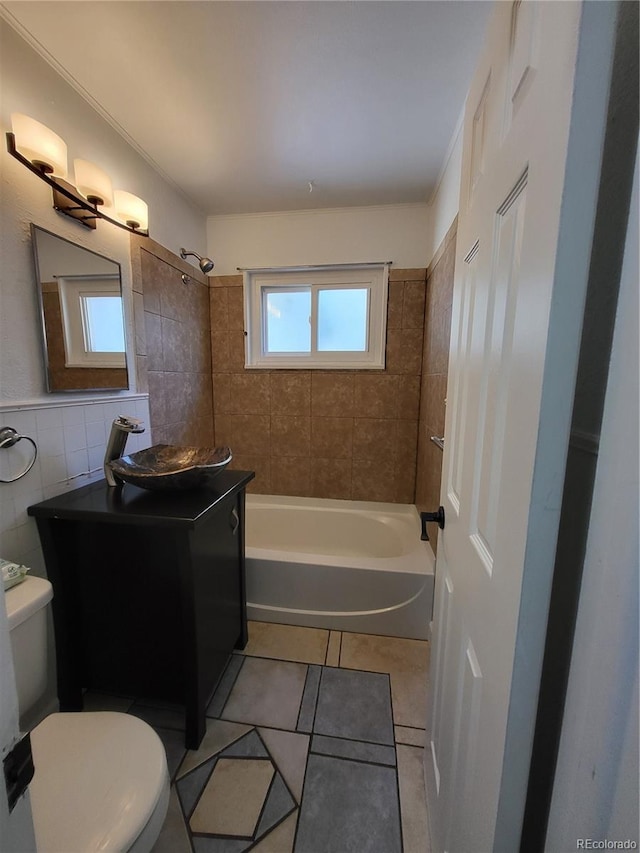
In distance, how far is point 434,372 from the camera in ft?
6.41

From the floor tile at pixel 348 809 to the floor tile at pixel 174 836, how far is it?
331mm

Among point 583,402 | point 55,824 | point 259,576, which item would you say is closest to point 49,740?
point 55,824

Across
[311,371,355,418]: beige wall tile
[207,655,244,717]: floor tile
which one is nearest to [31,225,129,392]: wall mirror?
[311,371,355,418]: beige wall tile

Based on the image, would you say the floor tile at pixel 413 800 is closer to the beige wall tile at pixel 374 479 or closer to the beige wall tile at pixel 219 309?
the beige wall tile at pixel 374 479

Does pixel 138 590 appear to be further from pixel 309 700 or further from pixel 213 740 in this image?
pixel 309 700

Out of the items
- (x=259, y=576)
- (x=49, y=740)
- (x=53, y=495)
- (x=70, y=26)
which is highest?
(x=70, y=26)

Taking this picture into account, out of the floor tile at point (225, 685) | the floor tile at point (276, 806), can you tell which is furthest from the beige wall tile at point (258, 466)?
the floor tile at point (276, 806)

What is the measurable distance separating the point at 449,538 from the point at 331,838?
3.21 feet

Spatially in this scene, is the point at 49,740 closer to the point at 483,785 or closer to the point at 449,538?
the point at 483,785

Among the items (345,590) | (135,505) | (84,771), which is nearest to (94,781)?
(84,771)

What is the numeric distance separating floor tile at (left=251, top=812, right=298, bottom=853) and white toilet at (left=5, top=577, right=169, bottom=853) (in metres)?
0.41

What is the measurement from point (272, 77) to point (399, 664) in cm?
263

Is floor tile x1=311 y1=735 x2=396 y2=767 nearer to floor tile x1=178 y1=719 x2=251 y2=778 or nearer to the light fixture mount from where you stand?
floor tile x1=178 y1=719 x2=251 y2=778

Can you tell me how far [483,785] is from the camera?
1.68ft
